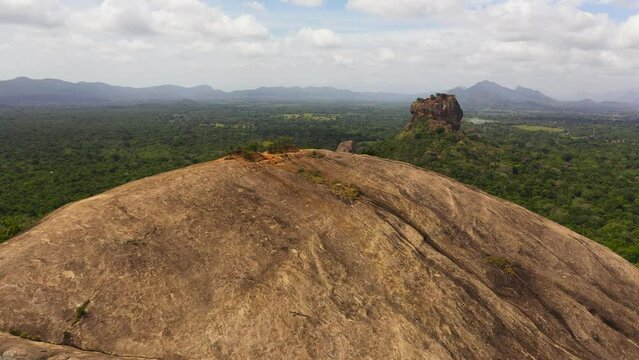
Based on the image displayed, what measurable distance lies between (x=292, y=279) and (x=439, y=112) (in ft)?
313

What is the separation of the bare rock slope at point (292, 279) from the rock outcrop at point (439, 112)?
82532 millimetres

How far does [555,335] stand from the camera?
1881 centimetres

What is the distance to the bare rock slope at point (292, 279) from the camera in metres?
13.6

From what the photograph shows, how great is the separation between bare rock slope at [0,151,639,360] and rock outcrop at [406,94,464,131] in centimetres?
8253

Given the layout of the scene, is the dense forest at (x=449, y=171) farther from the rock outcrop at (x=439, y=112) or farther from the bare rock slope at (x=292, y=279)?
the bare rock slope at (x=292, y=279)

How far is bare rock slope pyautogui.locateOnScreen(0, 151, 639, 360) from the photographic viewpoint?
1363 cm

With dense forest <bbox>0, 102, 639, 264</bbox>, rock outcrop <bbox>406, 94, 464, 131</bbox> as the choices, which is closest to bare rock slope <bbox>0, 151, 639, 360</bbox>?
dense forest <bbox>0, 102, 639, 264</bbox>

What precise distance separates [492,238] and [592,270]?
263 inches

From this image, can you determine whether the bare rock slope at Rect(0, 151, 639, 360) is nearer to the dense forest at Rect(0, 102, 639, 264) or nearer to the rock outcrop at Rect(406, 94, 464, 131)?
the dense forest at Rect(0, 102, 639, 264)

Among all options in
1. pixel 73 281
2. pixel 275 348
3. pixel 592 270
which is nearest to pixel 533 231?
pixel 592 270

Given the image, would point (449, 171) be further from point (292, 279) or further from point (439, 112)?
point (292, 279)

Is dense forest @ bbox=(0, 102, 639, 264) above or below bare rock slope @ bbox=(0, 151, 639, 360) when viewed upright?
below

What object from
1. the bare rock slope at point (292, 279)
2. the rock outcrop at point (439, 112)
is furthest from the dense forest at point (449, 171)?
the bare rock slope at point (292, 279)

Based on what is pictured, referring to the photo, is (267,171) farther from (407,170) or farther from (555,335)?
(555,335)
